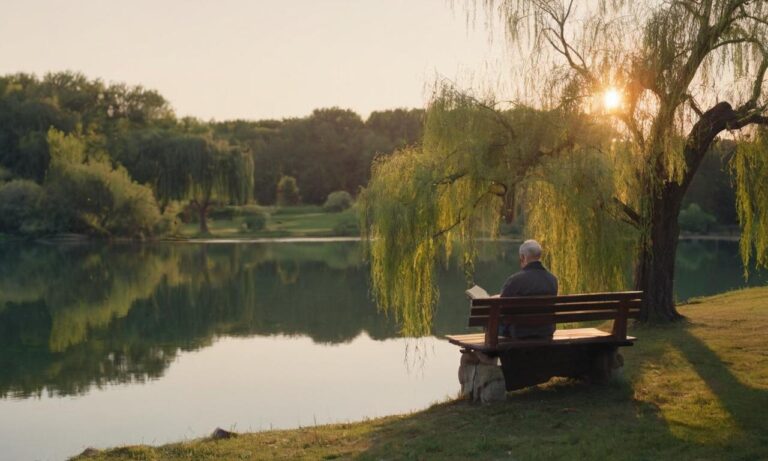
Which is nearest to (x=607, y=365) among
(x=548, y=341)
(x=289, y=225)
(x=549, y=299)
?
(x=548, y=341)

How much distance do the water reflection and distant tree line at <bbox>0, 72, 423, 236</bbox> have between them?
36.4 ft

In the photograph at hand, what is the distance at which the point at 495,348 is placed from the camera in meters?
8.49

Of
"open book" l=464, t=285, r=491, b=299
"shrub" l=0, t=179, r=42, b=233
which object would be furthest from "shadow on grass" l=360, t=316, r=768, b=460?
"shrub" l=0, t=179, r=42, b=233

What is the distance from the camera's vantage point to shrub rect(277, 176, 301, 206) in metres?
85.8

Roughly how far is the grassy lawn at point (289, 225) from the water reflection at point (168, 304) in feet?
58.1

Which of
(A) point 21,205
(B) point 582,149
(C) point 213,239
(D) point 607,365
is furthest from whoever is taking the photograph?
(C) point 213,239

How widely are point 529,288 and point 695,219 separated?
2313 inches

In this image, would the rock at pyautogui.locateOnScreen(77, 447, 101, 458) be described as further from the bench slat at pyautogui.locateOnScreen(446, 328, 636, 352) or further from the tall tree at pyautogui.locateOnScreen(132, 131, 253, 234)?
the tall tree at pyautogui.locateOnScreen(132, 131, 253, 234)

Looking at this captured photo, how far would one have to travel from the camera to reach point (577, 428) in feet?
25.1

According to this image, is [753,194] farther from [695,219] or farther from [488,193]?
[695,219]

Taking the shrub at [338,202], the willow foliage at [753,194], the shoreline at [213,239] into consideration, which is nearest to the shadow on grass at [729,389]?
the willow foliage at [753,194]

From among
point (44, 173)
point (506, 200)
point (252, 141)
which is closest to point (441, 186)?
point (506, 200)

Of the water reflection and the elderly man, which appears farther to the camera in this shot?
the water reflection

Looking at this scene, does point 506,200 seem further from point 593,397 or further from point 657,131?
point 593,397
